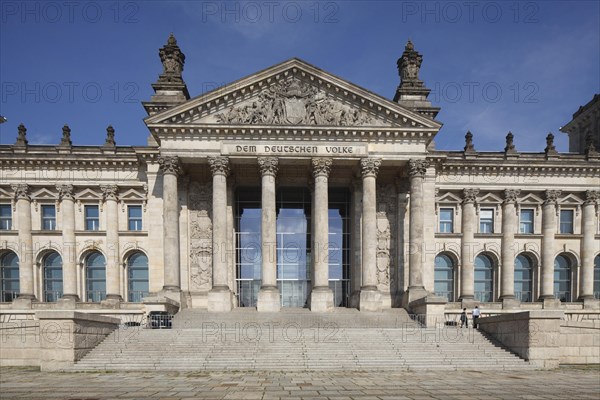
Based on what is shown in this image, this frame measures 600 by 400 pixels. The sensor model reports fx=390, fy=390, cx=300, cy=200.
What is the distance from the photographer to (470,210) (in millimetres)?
36906

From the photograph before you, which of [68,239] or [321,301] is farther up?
[68,239]

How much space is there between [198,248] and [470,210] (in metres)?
25.3

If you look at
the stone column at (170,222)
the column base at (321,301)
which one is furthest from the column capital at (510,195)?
the stone column at (170,222)

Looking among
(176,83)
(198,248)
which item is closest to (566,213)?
(198,248)

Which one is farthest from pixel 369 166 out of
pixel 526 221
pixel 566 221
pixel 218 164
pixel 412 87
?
pixel 566 221

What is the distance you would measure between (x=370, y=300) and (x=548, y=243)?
19.6m

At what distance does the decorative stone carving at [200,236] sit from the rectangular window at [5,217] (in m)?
17.4

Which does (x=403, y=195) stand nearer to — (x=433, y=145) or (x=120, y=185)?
(x=433, y=145)

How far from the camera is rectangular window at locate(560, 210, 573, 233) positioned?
37969 millimetres

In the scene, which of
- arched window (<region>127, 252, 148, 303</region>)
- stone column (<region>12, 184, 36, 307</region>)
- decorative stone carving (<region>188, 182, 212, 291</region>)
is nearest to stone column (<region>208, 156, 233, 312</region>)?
decorative stone carving (<region>188, 182, 212, 291</region>)

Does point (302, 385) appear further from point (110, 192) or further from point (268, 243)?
point (110, 192)

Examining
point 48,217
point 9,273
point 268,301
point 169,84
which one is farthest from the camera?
point 48,217

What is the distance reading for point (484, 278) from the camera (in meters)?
37.8

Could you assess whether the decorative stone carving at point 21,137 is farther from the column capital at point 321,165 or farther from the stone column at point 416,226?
the stone column at point 416,226
